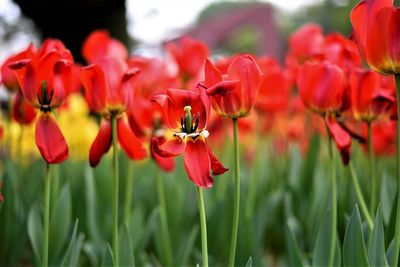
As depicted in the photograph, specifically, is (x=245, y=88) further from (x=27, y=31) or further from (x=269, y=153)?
(x=27, y=31)

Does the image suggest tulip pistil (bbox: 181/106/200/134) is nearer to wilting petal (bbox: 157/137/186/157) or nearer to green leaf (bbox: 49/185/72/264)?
wilting petal (bbox: 157/137/186/157)

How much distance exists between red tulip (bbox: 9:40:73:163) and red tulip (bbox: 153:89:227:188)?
0.19 metres

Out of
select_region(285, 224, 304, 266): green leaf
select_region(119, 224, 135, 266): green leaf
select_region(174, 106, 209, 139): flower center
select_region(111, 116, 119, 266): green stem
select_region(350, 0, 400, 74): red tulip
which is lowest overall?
select_region(285, 224, 304, 266): green leaf

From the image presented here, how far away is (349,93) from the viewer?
103cm

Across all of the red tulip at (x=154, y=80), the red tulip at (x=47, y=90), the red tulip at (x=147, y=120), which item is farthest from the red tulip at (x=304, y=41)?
the red tulip at (x=47, y=90)

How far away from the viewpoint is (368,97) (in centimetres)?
101

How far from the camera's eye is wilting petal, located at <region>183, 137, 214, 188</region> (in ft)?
2.35

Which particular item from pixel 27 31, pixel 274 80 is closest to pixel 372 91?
pixel 274 80

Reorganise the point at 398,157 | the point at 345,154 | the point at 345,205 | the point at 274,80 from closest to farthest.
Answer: the point at 398,157 < the point at 345,154 < the point at 345,205 < the point at 274,80

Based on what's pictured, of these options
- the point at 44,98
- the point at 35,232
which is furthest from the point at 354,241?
the point at 35,232

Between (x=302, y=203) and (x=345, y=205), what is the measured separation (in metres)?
0.43

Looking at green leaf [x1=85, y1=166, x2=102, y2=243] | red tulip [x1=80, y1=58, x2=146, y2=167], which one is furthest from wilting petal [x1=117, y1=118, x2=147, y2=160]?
green leaf [x1=85, y1=166, x2=102, y2=243]

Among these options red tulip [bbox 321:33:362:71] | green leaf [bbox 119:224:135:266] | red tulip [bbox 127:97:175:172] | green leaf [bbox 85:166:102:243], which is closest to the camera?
green leaf [bbox 119:224:135:266]

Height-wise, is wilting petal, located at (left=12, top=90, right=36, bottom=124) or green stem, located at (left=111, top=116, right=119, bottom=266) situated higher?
wilting petal, located at (left=12, top=90, right=36, bottom=124)
